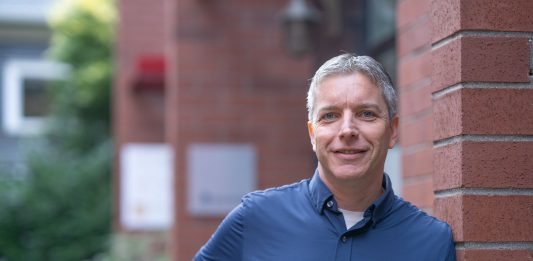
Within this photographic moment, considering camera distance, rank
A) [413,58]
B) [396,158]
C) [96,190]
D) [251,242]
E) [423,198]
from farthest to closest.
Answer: [96,190] < [396,158] < [413,58] < [423,198] < [251,242]

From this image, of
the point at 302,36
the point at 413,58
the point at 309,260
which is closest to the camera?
the point at 309,260

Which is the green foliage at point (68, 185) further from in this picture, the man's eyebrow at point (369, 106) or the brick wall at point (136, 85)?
the man's eyebrow at point (369, 106)

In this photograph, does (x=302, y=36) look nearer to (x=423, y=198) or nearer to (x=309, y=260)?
(x=423, y=198)

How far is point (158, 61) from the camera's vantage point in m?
9.82

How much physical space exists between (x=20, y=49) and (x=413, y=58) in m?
17.3

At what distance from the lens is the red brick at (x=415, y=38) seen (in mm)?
3428

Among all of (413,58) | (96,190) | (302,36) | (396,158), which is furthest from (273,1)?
(96,190)

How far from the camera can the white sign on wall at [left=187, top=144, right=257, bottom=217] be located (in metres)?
6.40

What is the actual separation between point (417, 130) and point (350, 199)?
1.09 m

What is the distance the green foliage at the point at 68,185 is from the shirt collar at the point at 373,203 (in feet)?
35.0

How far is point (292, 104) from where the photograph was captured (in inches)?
255

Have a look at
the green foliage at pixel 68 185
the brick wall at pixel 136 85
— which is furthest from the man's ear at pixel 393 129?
the green foliage at pixel 68 185

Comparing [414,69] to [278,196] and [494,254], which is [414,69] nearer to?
[278,196]

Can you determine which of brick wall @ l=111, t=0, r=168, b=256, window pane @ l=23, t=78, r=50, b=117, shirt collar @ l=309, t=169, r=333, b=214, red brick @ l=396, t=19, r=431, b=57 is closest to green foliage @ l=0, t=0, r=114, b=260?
brick wall @ l=111, t=0, r=168, b=256
